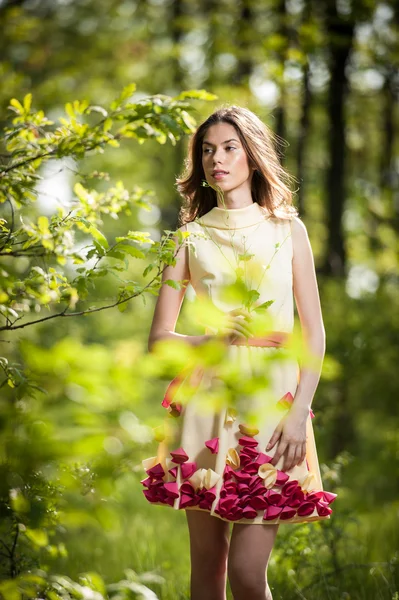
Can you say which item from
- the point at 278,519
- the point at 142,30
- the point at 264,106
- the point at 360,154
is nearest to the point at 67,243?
the point at 278,519

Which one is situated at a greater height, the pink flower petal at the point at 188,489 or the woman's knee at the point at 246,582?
the pink flower petal at the point at 188,489

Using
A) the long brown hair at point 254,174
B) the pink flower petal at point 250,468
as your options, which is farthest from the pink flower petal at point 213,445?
the long brown hair at point 254,174

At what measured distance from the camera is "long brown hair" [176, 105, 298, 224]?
238 cm

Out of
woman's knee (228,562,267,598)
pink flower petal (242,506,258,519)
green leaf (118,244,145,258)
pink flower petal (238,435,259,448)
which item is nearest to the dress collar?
green leaf (118,244,145,258)

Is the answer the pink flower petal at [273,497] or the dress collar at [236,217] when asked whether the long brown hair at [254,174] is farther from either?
the pink flower petal at [273,497]

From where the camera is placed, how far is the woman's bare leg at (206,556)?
7.13 feet

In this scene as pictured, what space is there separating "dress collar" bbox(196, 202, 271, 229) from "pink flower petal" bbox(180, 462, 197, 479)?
79 cm

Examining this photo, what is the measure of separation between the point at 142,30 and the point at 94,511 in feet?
40.3

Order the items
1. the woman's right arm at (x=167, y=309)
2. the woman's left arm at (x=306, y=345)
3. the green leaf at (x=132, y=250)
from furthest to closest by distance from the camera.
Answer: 1. the woman's right arm at (x=167, y=309)
2. the woman's left arm at (x=306, y=345)
3. the green leaf at (x=132, y=250)

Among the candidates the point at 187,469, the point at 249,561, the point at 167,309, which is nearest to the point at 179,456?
the point at 187,469

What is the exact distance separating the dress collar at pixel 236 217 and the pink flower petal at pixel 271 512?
920mm

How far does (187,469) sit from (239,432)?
0.20 meters

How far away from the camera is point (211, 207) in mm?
2574

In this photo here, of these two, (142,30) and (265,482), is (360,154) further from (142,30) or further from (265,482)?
(265,482)
